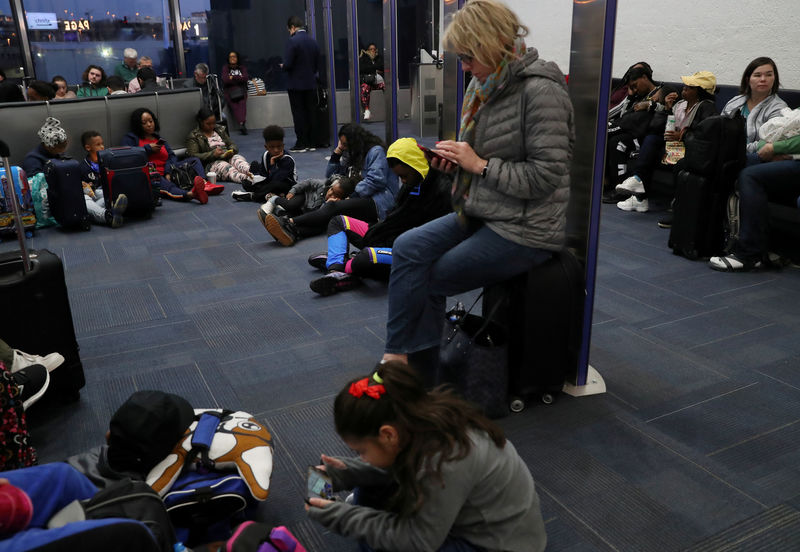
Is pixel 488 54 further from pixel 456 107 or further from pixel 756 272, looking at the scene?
pixel 756 272

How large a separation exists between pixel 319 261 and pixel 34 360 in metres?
1.93

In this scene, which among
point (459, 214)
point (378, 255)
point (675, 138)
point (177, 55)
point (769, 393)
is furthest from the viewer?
point (177, 55)

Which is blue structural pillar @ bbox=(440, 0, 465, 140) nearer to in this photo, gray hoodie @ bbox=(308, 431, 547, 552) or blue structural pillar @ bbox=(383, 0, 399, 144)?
blue structural pillar @ bbox=(383, 0, 399, 144)

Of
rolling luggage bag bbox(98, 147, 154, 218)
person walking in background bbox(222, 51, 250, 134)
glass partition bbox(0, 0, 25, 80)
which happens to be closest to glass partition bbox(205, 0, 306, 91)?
person walking in background bbox(222, 51, 250, 134)

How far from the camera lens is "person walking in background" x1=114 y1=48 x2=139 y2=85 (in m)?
9.68

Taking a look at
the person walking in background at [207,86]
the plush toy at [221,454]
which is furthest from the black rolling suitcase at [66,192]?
the person walking in background at [207,86]

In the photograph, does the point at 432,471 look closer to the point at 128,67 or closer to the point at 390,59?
the point at 390,59

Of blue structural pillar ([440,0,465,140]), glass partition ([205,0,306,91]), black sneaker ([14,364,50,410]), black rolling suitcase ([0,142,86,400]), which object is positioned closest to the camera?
black sneaker ([14,364,50,410])

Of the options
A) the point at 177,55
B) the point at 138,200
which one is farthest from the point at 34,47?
the point at 138,200

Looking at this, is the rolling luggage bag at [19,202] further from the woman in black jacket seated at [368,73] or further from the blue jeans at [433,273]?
the woman in black jacket seated at [368,73]

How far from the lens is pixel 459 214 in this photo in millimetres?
2432

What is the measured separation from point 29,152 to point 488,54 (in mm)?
4885

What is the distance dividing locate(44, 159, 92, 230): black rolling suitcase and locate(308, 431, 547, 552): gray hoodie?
14.2ft

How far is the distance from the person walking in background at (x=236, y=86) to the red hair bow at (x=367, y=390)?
9493 millimetres
